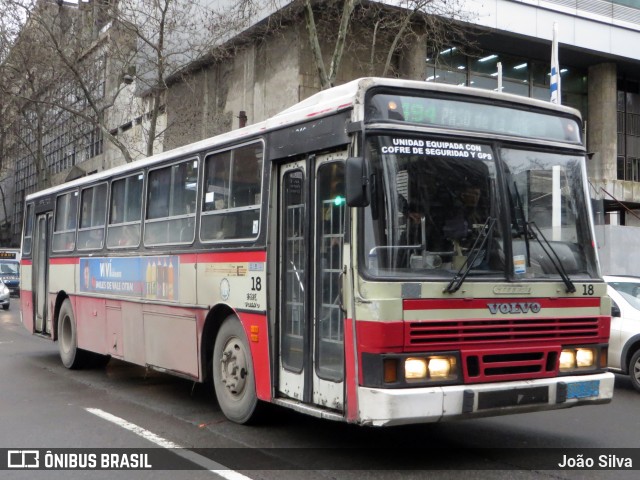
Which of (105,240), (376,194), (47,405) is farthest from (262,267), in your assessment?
(105,240)

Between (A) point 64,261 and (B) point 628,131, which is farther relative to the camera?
(B) point 628,131

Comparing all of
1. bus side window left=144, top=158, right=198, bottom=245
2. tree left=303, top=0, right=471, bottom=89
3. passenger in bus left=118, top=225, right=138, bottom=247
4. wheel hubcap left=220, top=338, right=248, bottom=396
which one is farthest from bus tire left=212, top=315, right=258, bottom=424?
tree left=303, top=0, right=471, bottom=89

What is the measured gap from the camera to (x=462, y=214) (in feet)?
20.5

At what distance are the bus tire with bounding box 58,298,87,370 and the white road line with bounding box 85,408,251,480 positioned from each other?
3.70m

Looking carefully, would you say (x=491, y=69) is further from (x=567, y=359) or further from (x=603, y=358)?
(x=567, y=359)

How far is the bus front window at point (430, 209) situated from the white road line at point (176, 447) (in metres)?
1.99

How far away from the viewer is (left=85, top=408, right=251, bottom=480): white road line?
619 centimetres

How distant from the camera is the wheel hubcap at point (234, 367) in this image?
7.89m

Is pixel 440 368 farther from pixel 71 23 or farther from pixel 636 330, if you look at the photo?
pixel 71 23

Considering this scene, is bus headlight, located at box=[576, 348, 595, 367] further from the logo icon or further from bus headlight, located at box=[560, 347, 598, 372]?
the logo icon

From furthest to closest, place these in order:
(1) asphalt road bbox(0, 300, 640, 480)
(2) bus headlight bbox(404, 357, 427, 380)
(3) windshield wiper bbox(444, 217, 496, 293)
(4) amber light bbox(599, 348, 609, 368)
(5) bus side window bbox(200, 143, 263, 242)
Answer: (5) bus side window bbox(200, 143, 263, 242)
(4) amber light bbox(599, 348, 609, 368)
(1) asphalt road bbox(0, 300, 640, 480)
(3) windshield wiper bbox(444, 217, 496, 293)
(2) bus headlight bbox(404, 357, 427, 380)

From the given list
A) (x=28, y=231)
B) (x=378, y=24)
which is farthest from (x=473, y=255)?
(x=378, y=24)

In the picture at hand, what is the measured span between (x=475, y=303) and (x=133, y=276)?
564cm

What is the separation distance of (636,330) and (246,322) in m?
5.95
